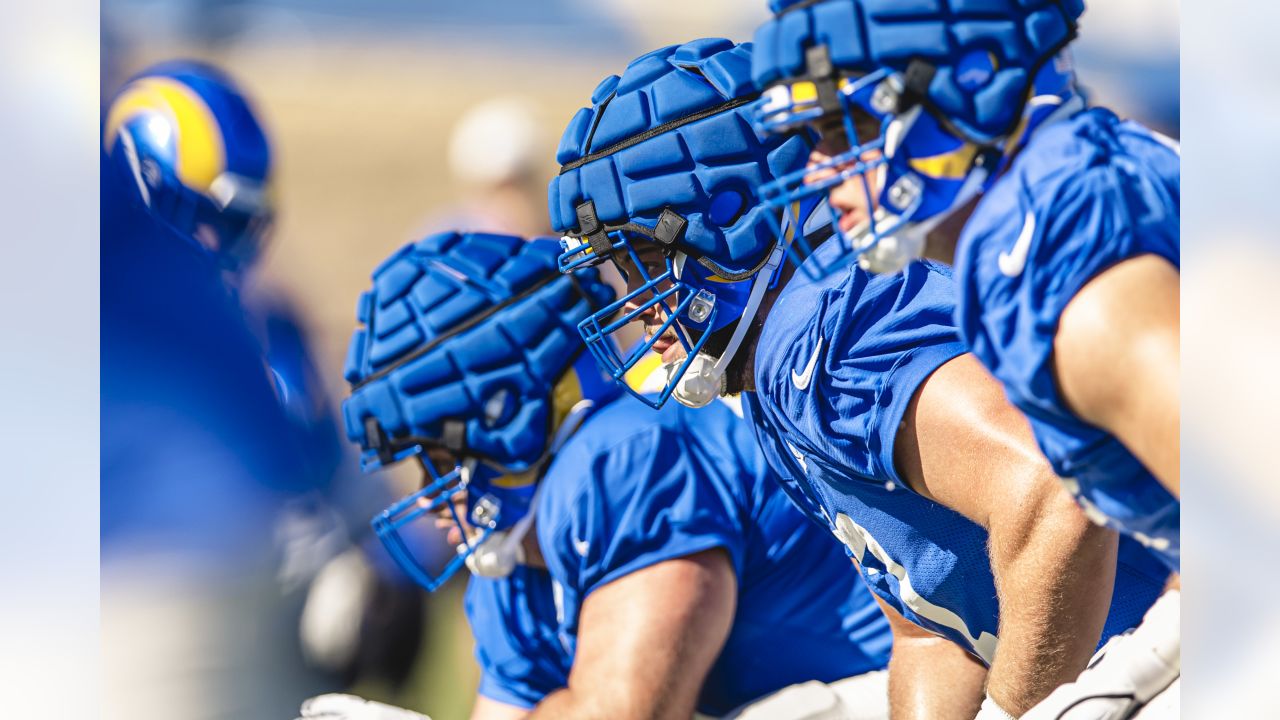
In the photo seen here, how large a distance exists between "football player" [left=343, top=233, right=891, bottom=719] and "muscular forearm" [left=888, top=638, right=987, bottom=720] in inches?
6.5

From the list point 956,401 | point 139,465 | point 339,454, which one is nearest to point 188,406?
point 139,465

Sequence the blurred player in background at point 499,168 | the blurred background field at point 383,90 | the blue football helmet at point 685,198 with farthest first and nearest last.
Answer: the blurred player in background at point 499,168
the blurred background field at point 383,90
the blue football helmet at point 685,198

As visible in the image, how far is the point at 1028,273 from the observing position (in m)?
1.24

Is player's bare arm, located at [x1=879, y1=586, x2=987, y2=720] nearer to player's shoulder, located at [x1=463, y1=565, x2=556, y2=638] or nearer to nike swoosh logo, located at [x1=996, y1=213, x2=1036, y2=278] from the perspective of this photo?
player's shoulder, located at [x1=463, y1=565, x2=556, y2=638]

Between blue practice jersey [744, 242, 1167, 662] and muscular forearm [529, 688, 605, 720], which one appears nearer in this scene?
blue practice jersey [744, 242, 1167, 662]

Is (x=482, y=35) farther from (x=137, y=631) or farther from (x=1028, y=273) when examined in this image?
(x=1028, y=273)

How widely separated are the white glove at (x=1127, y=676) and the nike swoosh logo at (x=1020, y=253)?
48cm

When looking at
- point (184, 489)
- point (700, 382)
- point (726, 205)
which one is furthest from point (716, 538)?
point (184, 489)

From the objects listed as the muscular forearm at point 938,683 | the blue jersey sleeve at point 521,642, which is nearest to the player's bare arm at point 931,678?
the muscular forearm at point 938,683

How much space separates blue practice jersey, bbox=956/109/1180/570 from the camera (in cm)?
123

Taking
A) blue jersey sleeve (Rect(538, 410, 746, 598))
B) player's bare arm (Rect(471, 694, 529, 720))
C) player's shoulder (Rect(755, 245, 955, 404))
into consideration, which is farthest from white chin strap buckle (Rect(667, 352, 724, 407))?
player's bare arm (Rect(471, 694, 529, 720))

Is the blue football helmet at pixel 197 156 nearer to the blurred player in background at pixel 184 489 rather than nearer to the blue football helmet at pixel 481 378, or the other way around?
the blurred player in background at pixel 184 489

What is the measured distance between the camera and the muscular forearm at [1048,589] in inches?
57.8

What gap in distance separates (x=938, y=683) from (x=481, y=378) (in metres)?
0.89
